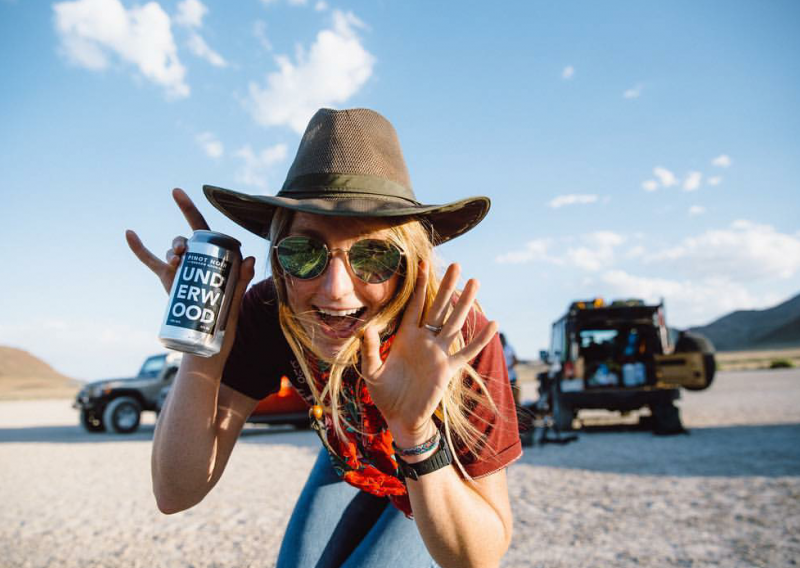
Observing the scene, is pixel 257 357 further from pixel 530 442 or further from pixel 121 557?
pixel 530 442

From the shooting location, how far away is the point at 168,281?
182cm

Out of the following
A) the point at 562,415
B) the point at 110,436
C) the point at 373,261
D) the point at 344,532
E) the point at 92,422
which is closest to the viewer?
the point at 373,261

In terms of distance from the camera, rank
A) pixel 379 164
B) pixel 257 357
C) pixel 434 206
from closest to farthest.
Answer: pixel 434 206
pixel 379 164
pixel 257 357

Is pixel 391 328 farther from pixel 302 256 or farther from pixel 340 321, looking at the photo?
pixel 302 256

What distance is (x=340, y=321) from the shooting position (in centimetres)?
172

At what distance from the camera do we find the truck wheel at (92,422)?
13.2m

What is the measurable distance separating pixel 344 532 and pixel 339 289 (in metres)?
0.98

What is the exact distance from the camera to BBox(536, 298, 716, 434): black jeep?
910 centimetres

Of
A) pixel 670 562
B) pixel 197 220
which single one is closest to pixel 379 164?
pixel 197 220

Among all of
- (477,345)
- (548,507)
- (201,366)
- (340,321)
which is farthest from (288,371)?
(548,507)

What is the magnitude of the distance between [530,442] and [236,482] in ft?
14.9

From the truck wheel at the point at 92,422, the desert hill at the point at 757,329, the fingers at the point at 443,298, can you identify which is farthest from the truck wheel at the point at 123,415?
the desert hill at the point at 757,329

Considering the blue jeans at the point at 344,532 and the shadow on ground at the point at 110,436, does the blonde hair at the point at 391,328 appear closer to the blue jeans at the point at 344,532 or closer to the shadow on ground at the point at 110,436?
the blue jeans at the point at 344,532

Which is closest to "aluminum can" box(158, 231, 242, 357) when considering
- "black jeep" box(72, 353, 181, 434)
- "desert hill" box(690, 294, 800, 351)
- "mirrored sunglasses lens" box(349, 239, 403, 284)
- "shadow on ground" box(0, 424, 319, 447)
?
"mirrored sunglasses lens" box(349, 239, 403, 284)
